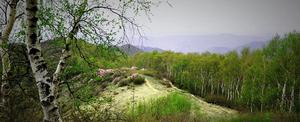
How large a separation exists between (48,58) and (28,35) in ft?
12.6

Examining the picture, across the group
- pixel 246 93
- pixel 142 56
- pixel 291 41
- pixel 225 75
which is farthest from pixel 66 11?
pixel 142 56

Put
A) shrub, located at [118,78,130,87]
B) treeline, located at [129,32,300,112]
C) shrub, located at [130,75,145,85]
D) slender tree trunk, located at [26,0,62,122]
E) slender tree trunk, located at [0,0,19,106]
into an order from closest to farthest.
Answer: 1. slender tree trunk, located at [26,0,62,122]
2. slender tree trunk, located at [0,0,19,106]
3. shrub, located at [118,78,130,87]
4. shrub, located at [130,75,145,85]
5. treeline, located at [129,32,300,112]

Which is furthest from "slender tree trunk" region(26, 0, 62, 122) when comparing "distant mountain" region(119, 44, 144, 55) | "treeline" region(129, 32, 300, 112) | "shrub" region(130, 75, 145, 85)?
"treeline" region(129, 32, 300, 112)

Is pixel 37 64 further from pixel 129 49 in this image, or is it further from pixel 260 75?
pixel 260 75

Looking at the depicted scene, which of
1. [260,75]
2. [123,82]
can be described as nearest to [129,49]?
[123,82]

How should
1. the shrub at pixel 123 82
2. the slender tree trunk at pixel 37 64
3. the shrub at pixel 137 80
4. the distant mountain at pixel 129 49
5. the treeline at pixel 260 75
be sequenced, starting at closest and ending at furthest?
the slender tree trunk at pixel 37 64 < the distant mountain at pixel 129 49 < the shrub at pixel 123 82 < the shrub at pixel 137 80 < the treeline at pixel 260 75

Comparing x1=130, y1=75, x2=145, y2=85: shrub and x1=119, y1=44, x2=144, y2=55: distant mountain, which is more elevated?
x1=119, y1=44, x2=144, y2=55: distant mountain

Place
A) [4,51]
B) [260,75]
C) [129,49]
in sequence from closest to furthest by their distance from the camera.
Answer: [129,49] < [4,51] < [260,75]

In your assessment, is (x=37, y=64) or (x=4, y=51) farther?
(x=4, y=51)

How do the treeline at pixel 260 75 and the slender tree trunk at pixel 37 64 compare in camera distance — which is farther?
the treeline at pixel 260 75

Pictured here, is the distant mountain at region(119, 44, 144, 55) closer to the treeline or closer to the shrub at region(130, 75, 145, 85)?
the shrub at region(130, 75, 145, 85)

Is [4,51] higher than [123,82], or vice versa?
[4,51]

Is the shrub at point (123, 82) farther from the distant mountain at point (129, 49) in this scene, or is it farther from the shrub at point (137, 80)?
the distant mountain at point (129, 49)

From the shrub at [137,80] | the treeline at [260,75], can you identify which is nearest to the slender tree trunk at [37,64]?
the shrub at [137,80]
